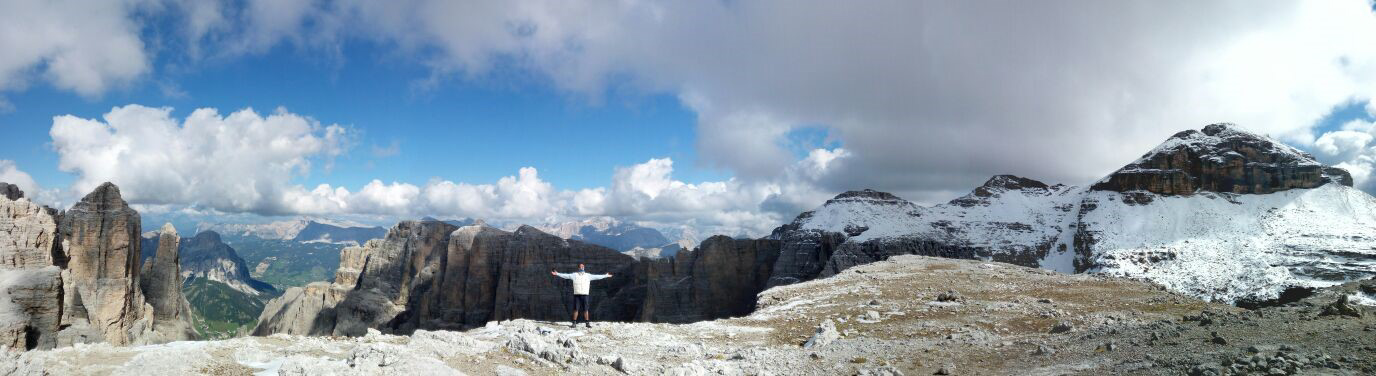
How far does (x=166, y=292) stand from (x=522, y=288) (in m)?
53.5

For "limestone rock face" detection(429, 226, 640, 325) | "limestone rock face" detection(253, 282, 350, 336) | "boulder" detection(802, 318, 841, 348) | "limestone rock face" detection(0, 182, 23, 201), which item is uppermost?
"limestone rock face" detection(0, 182, 23, 201)

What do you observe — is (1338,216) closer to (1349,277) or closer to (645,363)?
(1349,277)

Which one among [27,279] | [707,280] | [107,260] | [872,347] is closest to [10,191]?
[107,260]

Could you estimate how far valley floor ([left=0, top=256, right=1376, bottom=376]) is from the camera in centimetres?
977

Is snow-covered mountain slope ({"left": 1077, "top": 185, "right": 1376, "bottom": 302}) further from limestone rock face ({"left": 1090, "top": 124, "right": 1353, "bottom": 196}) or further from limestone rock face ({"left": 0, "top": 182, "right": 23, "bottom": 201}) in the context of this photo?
limestone rock face ({"left": 0, "top": 182, "right": 23, "bottom": 201})

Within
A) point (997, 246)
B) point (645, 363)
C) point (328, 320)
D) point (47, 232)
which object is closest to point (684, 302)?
point (997, 246)

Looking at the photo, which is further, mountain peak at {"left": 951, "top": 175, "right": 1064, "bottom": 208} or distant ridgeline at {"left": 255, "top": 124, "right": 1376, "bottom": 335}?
mountain peak at {"left": 951, "top": 175, "right": 1064, "bottom": 208}

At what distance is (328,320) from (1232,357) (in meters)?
135

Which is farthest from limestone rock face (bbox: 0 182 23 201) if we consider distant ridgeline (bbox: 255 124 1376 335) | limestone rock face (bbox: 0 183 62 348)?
distant ridgeline (bbox: 255 124 1376 335)

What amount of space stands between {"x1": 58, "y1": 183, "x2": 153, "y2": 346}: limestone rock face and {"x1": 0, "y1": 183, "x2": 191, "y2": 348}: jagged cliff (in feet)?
0.19

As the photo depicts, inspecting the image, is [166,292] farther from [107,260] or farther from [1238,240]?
[1238,240]

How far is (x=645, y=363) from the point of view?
13.6 meters

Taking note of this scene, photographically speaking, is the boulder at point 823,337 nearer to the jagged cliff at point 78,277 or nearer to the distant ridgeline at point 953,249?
the jagged cliff at point 78,277

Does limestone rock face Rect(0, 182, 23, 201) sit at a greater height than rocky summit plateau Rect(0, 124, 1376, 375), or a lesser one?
greater
